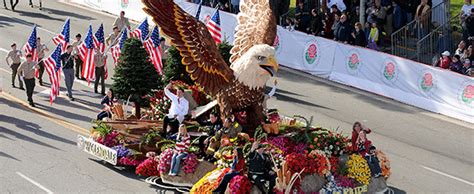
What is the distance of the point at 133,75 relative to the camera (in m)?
27.9

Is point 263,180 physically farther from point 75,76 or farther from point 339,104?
point 75,76

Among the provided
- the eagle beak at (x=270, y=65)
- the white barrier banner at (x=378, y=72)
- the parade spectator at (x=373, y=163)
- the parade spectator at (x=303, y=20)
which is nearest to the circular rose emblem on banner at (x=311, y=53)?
the white barrier banner at (x=378, y=72)

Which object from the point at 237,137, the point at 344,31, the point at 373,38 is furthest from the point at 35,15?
the point at 237,137

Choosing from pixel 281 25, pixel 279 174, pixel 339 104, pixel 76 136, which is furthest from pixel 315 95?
pixel 279 174

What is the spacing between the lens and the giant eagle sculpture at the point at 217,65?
23.7m

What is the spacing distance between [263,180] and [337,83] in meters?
12.8

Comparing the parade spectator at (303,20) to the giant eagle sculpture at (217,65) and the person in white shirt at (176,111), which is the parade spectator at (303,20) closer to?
the person in white shirt at (176,111)

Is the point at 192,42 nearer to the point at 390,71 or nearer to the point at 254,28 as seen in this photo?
the point at 254,28

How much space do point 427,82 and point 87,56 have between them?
10.4 metres

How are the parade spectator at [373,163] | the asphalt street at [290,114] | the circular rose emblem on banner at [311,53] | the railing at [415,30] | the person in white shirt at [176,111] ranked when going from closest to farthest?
the parade spectator at [373,163] → the asphalt street at [290,114] → the person in white shirt at [176,111] → the circular rose emblem on banner at [311,53] → the railing at [415,30]

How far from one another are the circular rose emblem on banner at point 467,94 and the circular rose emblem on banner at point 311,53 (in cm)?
615

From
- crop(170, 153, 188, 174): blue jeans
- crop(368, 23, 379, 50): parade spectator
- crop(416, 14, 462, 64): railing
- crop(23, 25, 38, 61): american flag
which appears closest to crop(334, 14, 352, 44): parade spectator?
crop(368, 23, 379, 50): parade spectator

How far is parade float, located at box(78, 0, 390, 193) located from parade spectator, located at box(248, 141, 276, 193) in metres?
0.14

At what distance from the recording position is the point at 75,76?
3406 centimetres
